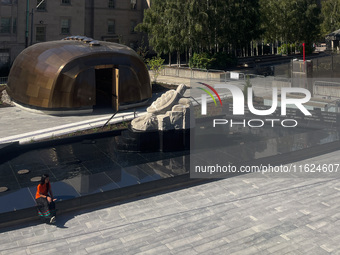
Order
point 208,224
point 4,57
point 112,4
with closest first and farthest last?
point 208,224, point 4,57, point 112,4

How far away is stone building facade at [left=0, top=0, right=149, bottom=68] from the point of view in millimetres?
47875

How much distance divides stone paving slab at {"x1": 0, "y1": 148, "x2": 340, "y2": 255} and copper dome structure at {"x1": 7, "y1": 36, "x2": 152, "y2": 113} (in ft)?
48.4

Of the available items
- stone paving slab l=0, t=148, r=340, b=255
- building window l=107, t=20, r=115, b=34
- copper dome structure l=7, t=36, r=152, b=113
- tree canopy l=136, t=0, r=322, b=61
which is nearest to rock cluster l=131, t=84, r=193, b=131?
stone paving slab l=0, t=148, r=340, b=255

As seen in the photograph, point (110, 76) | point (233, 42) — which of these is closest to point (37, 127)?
point (110, 76)

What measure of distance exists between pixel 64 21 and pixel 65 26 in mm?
555

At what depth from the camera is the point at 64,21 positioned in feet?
171

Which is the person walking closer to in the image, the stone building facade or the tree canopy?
the stone building facade

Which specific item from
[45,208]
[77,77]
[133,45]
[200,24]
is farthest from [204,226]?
[133,45]

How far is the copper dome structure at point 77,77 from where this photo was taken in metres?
29.6

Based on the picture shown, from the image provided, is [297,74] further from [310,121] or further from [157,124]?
[157,124]

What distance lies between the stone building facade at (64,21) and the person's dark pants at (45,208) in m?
30.5

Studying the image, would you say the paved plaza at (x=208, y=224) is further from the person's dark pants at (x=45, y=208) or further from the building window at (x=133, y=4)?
the building window at (x=133, y=4)

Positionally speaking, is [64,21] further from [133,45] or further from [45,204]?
[45,204]

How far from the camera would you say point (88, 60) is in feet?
98.2
